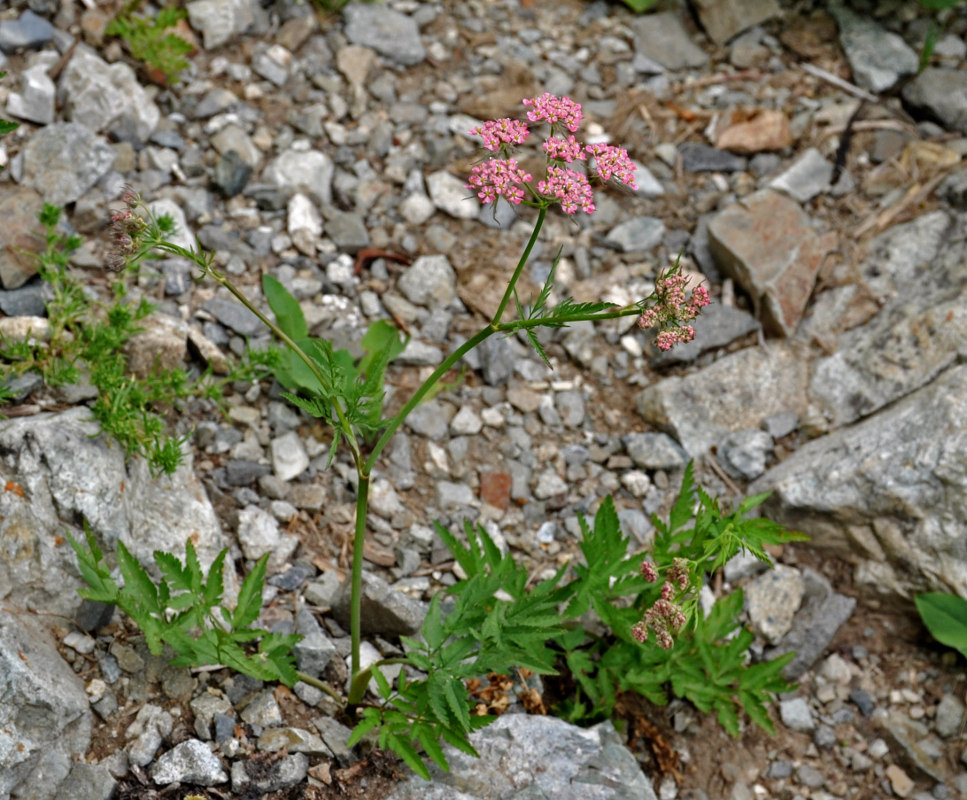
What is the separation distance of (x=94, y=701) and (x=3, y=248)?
2028 mm

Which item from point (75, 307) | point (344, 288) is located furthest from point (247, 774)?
point (344, 288)

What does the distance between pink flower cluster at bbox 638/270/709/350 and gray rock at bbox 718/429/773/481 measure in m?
2.11

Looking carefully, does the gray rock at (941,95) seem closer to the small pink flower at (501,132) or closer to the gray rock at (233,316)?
the small pink flower at (501,132)

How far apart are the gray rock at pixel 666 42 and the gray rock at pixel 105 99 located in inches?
118

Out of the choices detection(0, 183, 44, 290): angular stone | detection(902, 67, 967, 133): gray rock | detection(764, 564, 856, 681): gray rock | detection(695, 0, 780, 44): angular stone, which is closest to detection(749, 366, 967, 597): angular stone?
detection(764, 564, 856, 681): gray rock

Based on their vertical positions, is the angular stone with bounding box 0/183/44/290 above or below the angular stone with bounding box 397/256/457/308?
above

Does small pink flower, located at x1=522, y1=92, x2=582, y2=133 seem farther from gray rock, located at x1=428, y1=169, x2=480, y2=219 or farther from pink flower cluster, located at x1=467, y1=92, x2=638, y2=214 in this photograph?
gray rock, located at x1=428, y1=169, x2=480, y2=219

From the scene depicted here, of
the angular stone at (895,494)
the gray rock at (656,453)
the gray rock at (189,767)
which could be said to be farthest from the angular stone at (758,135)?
the gray rock at (189,767)

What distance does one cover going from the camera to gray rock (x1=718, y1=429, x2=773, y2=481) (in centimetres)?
469

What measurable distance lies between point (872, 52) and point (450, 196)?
2.88m

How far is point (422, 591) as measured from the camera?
4.08 m

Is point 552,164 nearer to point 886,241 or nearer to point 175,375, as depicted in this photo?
point 175,375

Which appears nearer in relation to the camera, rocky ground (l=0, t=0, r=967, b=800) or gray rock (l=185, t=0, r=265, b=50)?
rocky ground (l=0, t=0, r=967, b=800)

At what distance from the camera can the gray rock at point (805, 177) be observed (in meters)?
5.46
